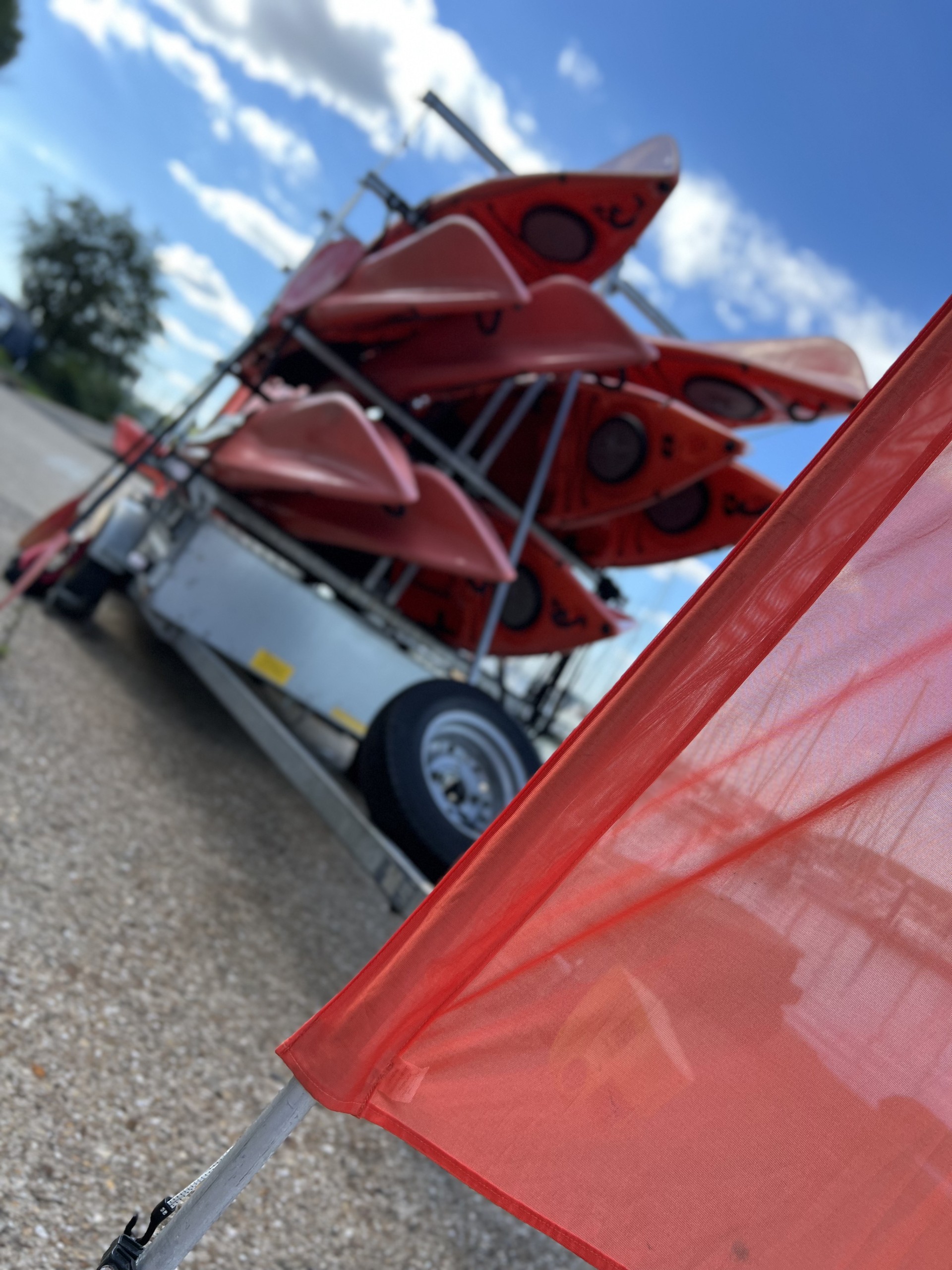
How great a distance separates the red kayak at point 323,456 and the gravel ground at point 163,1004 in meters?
1.42

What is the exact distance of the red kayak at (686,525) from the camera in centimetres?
600

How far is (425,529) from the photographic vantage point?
477 centimetres

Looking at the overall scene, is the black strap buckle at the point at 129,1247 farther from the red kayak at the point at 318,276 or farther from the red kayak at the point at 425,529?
the red kayak at the point at 318,276

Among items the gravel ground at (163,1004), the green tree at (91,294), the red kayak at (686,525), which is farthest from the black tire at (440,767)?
the green tree at (91,294)

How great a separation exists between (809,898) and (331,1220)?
157 cm

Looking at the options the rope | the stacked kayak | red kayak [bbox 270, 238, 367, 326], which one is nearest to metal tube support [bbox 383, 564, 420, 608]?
the stacked kayak

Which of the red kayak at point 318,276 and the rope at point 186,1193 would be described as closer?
the rope at point 186,1193

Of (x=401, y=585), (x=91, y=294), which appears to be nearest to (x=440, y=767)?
(x=401, y=585)

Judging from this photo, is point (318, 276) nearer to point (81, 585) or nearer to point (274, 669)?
point (81, 585)

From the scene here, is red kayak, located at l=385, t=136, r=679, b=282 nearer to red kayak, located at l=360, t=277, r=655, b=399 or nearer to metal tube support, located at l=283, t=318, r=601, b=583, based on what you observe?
red kayak, located at l=360, t=277, r=655, b=399

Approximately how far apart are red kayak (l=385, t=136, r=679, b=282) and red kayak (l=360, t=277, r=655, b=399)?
1.11 ft

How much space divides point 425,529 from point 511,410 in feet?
5.24

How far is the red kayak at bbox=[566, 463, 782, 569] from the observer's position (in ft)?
19.7

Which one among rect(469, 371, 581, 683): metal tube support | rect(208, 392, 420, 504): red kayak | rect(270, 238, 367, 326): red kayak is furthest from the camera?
rect(270, 238, 367, 326): red kayak
